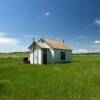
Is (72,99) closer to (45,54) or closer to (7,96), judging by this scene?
(7,96)

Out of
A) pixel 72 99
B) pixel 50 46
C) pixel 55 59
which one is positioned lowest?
pixel 72 99

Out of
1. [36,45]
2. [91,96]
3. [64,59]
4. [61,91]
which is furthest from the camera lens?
[64,59]

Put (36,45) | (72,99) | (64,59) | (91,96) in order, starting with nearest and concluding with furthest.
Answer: (72,99)
(91,96)
(36,45)
(64,59)

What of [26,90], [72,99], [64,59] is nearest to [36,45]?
[64,59]

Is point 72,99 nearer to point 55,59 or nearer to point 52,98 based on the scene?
point 52,98

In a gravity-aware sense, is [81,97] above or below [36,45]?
below

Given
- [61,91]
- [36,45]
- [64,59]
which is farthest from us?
[64,59]

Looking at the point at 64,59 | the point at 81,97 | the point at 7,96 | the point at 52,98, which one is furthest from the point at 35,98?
the point at 64,59

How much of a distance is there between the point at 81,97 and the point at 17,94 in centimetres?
380

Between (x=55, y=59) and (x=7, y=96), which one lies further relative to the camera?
(x=55, y=59)

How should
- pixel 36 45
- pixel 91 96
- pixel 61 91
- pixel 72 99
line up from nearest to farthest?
pixel 72 99 → pixel 91 96 → pixel 61 91 → pixel 36 45

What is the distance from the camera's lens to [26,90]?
12500mm

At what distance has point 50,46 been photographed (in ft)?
126

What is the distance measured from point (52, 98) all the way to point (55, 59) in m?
28.4
